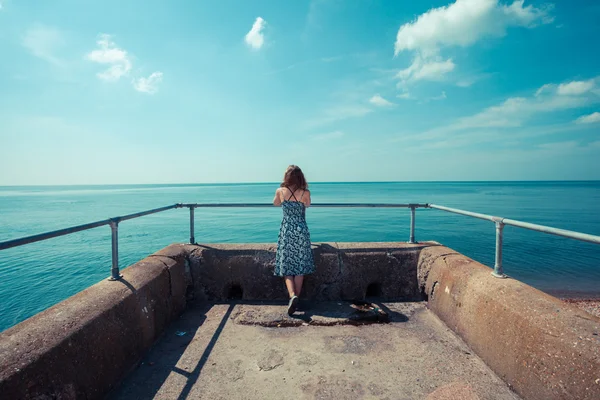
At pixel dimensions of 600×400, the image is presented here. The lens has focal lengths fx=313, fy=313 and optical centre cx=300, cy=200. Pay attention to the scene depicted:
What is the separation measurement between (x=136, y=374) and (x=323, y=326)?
1.82 meters

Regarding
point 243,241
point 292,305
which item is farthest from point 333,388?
point 243,241

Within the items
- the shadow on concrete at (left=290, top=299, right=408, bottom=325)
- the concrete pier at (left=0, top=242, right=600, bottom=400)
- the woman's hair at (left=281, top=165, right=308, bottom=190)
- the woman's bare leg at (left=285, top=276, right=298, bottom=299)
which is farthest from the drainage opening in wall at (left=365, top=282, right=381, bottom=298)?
the woman's hair at (left=281, top=165, right=308, bottom=190)

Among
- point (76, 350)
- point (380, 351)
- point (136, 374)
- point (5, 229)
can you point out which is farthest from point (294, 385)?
point (5, 229)

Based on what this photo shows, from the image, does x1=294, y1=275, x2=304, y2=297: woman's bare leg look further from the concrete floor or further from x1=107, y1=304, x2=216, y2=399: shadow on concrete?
x1=107, y1=304, x2=216, y2=399: shadow on concrete

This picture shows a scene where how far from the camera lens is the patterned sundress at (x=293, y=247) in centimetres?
386

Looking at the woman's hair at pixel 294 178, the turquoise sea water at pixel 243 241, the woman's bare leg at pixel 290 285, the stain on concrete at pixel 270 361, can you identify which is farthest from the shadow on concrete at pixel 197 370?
the turquoise sea water at pixel 243 241

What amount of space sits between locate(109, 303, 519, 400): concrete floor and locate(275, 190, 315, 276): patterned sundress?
523mm

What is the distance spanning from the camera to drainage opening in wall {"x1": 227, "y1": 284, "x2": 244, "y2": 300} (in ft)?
13.9

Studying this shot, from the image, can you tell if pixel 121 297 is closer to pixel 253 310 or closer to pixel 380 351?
pixel 253 310

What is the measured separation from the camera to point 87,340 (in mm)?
2174

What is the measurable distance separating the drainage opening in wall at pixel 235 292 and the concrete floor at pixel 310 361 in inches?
18.2

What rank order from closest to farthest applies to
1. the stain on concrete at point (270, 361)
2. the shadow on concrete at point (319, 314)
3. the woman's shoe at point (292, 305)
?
1. the stain on concrete at point (270, 361)
2. the shadow on concrete at point (319, 314)
3. the woman's shoe at point (292, 305)

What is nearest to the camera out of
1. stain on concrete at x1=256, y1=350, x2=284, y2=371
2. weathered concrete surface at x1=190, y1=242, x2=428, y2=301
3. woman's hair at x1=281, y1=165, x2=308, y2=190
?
stain on concrete at x1=256, y1=350, x2=284, y2=371

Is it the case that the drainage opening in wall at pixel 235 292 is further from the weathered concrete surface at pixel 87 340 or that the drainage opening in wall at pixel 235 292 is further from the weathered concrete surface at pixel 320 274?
the weathered concrete surface at pixel 87 340
